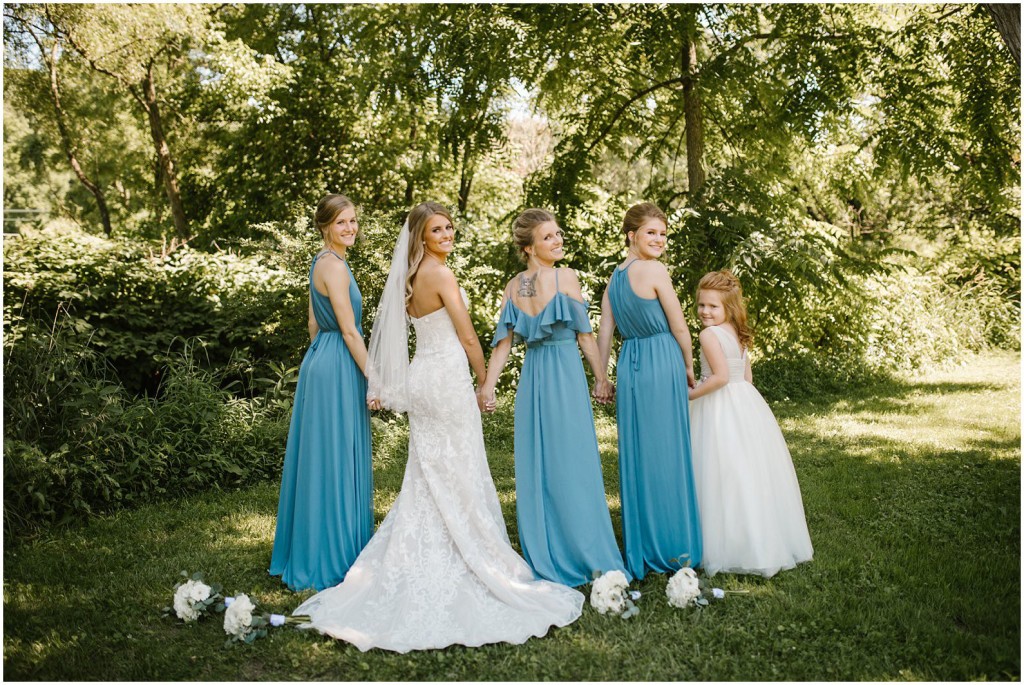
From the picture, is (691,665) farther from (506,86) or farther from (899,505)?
(506,86)

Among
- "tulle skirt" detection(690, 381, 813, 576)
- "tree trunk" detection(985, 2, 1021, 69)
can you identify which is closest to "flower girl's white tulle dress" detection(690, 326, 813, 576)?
"tulle skirt" detection(690, 381, 813, 576)

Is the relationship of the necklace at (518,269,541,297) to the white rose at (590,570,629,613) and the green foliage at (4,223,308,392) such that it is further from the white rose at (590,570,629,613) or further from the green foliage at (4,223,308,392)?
the green foliage at (4,223,308,392)

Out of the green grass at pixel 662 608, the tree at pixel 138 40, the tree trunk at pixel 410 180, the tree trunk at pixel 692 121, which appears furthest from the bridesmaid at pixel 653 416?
the tree trunk at pixel 410 180

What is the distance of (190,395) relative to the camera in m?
7.16

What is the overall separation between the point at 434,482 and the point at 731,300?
2.10 m

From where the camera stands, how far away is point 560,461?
452 cm

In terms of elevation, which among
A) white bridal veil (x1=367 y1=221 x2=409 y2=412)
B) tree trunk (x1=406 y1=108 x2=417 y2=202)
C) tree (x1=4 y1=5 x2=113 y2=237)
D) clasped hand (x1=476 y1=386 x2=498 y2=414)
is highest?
tree (x1=4 y1=5 x2=113 y2=237)

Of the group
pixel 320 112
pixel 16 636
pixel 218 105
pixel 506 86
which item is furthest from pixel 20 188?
pixel 16 636

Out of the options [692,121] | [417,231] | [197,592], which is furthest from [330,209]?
[692,121]

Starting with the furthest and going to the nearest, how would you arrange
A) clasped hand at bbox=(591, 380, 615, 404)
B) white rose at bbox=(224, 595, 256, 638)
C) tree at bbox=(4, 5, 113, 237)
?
tree at bbox=(4, 5, 113, 237), clasped hand at bbox=(591, 380, 615, 404), white rose at bbox=(224, 595, 256, 638)

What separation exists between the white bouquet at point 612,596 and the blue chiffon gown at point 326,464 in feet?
4.83

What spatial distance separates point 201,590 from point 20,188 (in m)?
29.2

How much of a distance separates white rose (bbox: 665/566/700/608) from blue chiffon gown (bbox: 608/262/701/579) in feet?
1.53

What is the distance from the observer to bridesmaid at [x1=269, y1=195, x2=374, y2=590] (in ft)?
14.9
